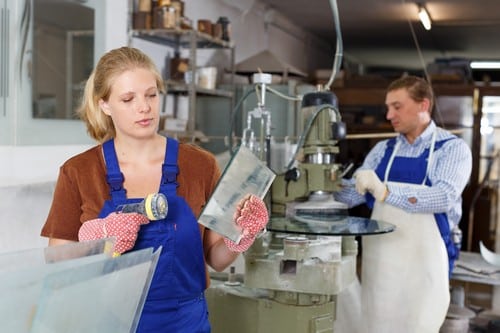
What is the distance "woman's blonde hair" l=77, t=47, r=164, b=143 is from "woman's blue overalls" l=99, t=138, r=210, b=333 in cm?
7

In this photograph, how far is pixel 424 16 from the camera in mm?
5348

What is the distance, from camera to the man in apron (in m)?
2.19

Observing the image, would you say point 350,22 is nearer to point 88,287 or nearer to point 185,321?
point 185,321

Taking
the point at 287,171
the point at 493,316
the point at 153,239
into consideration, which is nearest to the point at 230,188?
the point at 153,239

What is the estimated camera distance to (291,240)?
5.54 ft

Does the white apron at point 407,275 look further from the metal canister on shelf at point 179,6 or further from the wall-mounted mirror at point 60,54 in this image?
the metal canister on shelf at point 179,6

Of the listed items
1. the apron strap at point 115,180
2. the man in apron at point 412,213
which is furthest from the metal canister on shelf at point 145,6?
the apron strap at point 115,180

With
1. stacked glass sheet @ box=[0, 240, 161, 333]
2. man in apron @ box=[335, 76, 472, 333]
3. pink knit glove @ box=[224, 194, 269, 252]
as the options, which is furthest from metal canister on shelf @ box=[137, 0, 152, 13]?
stacked glass sheet @ box=[0, 240, 161, 333]

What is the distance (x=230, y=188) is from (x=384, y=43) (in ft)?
21.0

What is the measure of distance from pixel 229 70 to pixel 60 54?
5.53 feet

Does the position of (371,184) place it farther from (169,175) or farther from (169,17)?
(169,17)

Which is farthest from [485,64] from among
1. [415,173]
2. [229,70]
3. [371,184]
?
[371,184]

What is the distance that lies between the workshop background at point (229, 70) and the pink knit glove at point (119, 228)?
934mm

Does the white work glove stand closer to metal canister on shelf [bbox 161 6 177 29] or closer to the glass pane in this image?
the glass pane
